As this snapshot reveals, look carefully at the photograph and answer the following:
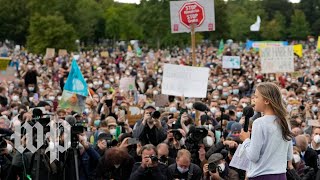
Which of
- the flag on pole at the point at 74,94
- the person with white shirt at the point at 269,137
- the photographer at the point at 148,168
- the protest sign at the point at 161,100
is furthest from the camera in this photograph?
the protest sign at the point at 161,100

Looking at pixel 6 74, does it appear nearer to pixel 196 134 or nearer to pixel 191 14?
pixel 191 14

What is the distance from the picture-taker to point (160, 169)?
766 cm

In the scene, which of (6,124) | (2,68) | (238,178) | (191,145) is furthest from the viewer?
(2,68)

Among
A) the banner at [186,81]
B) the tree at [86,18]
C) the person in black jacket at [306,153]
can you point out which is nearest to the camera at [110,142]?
the person in black jacket at [306,153]

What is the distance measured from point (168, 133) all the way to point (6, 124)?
248 cm

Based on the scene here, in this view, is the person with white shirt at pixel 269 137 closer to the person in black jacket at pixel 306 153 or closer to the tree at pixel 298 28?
the person in black jacket at pixel 306 153

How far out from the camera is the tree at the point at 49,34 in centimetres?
5566

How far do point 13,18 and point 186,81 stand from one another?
59.2 m

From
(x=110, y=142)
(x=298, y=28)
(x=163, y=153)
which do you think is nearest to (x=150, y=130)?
(x=110, y=142)

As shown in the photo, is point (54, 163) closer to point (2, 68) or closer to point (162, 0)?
point (2, 68)

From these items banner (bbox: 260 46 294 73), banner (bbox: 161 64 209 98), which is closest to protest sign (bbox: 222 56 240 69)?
banner (bbox: 260 46 294 73)

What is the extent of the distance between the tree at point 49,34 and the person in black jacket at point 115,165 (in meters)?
48.1

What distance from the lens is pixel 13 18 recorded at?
69812mm

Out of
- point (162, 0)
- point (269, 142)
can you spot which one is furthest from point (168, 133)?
point (162, 0)
